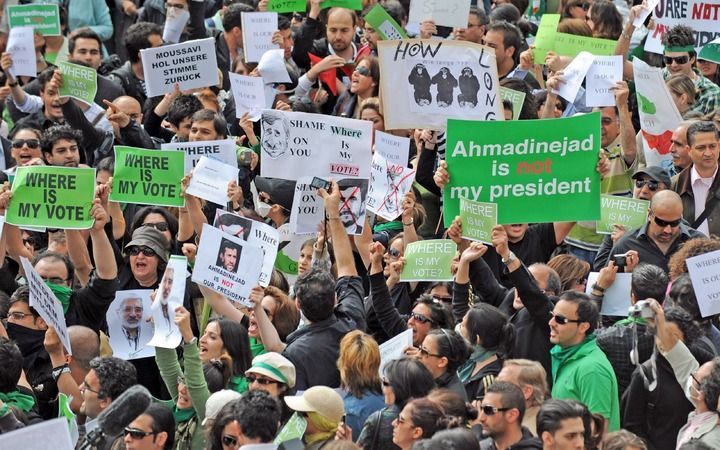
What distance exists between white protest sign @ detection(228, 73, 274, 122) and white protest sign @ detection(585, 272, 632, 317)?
15.1 ft

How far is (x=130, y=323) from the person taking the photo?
9812 mm

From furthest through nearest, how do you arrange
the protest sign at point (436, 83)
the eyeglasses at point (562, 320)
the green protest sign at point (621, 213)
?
1. the protest sign at point (436, 83)
2. the green protest sign at point (621, 213)
3. the eyeglasses at point (562, 320)

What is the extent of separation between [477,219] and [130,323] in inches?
88.1

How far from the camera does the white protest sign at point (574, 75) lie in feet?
40.1

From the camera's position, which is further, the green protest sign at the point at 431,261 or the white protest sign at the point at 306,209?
the white protest sign at the point at 306,209

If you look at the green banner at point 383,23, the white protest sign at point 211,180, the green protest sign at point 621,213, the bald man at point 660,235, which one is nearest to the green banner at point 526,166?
the bald man at point 660,235

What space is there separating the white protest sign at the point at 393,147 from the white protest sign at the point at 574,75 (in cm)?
155

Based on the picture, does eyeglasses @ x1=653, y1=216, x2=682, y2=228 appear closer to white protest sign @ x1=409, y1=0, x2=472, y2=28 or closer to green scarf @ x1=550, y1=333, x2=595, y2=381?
green scarf @ x1=550, y1=333, x2=595, y2=381

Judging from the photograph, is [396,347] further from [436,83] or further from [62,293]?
[436,83]

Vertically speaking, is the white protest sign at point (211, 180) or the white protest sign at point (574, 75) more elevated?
the white protest sign at point (574, 75)

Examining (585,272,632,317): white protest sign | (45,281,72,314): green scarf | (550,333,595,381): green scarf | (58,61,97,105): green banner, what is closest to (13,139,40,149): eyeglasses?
(58,61,97,105): green banner

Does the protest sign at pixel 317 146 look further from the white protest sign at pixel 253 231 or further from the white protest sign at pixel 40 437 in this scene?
the white protest sign at pixel 40 437

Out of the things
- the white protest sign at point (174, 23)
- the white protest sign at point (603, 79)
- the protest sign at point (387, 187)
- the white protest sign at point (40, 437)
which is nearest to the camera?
the white protest sign at point (40, 437)

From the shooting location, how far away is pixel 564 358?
846cm
